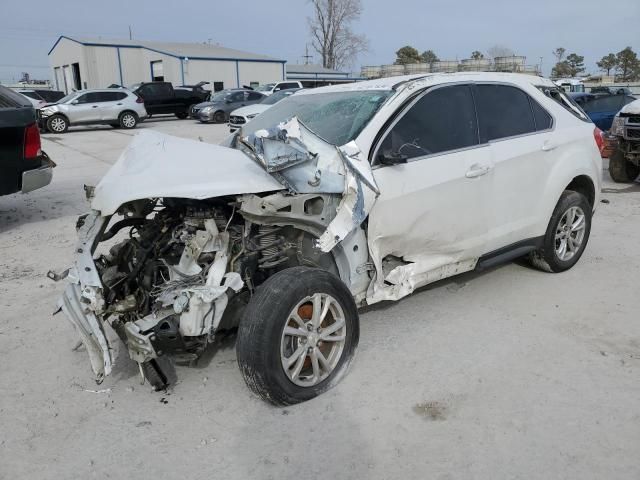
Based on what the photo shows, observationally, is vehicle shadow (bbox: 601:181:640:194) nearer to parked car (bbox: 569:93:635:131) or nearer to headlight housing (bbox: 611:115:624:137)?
headlight housing (bbox: 611:115:624:137)

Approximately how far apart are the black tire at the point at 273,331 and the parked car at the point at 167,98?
80.5ft

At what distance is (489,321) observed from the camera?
415 centimetres

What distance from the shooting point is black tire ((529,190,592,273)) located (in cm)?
471

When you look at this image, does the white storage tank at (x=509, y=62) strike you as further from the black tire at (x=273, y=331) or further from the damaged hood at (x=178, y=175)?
the black tire at (x=273, y=331)

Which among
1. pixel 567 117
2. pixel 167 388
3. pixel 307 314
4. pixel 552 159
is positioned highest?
pixel 567 117

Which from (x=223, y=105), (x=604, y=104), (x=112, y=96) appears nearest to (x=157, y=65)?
(x=223, y=105)

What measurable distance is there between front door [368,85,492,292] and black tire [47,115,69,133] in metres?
19.9

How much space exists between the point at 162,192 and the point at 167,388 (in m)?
1.29

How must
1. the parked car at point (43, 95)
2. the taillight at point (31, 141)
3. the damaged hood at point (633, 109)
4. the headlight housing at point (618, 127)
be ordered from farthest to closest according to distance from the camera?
the parked car at point (43, 95) → the headlight housing at point (618, 127) → the damaged hood at point (633, 109) → the taillight at point (31, 141)

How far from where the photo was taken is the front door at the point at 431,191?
3512 mm

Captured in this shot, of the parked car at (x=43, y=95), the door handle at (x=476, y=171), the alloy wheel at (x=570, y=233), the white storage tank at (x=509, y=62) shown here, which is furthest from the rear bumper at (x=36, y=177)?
the white storage tank at (x=509, y=62)

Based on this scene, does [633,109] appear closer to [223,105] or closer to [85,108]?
[223,105]

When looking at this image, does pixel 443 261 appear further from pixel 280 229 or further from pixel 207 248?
pixel 207 248

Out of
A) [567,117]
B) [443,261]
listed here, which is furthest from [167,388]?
[567,117]
